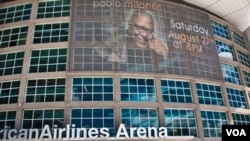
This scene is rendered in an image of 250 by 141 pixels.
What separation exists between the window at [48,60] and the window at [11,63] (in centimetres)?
160

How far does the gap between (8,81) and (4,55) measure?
4.17 m

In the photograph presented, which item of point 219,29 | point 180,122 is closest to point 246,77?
point 219,29

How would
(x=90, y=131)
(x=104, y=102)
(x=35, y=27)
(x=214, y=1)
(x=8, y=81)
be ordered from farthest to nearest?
(x=214, y=1)
(x=35, y=27)
(x=8, y=81)
(x=104, y=102)
(x=90, y=131)

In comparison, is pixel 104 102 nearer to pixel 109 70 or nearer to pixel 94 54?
pixel 109 70

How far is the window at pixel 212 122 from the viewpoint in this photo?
33844 millimetres

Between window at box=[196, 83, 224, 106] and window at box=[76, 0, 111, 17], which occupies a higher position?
window at box=[76, 0, 111, 17]

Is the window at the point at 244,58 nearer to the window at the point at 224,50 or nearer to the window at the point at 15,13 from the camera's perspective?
the window at the point at 224,50

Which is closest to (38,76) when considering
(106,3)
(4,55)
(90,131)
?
(4,55)

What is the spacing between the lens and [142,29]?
36219mm

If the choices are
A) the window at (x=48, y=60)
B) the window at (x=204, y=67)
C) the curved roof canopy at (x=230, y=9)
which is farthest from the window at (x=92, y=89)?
the curved roof canopy at (x=230, y=9)

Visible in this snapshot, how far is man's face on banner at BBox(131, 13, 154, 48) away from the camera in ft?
116

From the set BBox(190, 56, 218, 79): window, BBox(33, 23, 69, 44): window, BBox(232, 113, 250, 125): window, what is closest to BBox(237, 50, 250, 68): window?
BBox(190, 56, 218, 79): window

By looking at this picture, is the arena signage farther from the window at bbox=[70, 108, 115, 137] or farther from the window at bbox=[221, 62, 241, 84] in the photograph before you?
the window at bbox=[221, 62, 241, 84]

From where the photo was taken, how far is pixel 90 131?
94.0 feet
